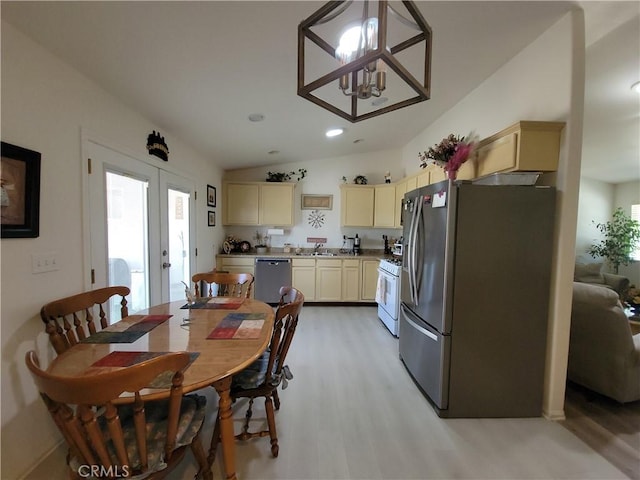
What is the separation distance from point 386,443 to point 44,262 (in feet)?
Answer: 7.78

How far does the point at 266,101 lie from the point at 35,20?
1526 mm

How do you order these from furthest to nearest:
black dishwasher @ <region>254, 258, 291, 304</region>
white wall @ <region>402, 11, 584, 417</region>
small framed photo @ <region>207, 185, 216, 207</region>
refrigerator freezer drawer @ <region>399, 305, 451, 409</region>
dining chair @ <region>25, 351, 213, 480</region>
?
black dishwasher @ <region>254, 258, 291, 304</region>
small framed photo @ <region>207, 185, 216, 207</region>
refrigerator freezer drawer @ <region>399, 305, 451, 409</region>
white wall @ <region>402, 11, 584, 417</region>
dining chair @ <region>25, 351, 213, 480</region>

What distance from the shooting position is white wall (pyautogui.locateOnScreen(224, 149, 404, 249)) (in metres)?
5.12

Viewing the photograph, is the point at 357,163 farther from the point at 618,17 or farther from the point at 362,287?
the point at 618,17

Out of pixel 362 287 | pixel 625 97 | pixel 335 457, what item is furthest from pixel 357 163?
pixel 335 457

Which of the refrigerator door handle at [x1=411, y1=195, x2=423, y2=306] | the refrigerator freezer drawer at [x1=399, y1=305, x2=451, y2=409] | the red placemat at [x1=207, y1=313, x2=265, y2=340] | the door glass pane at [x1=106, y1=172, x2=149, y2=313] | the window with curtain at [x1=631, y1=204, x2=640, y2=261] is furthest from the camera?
the window with curtain at [x1=631, y1=204, x2=640, y2=261]

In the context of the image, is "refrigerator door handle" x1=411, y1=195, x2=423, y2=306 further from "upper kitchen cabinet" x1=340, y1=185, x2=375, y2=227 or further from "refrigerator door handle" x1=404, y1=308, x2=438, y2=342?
"upper kitchen cabinet" x1=340, y1=185, x2=375, y2=227

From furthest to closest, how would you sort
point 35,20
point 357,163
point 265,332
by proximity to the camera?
1. point 357,163
2. point 265,332
3. point 35,20

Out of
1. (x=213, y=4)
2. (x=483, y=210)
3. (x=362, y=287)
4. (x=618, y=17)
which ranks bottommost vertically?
(x=362, y=287)

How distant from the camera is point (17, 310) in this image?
1417 millimetres

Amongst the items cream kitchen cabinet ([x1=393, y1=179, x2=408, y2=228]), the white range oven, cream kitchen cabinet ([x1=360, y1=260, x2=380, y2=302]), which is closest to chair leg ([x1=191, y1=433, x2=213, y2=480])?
the white range oven

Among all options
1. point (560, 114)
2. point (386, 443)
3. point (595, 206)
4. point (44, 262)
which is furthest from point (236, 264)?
point (595, 206)

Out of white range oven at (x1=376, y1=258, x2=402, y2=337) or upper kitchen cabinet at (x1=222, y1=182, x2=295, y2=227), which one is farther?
upper kitchen cabinet at (x1=222, y1=182, x2=295, y2=227)

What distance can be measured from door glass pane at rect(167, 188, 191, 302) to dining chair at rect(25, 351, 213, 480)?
2230 millimetres
